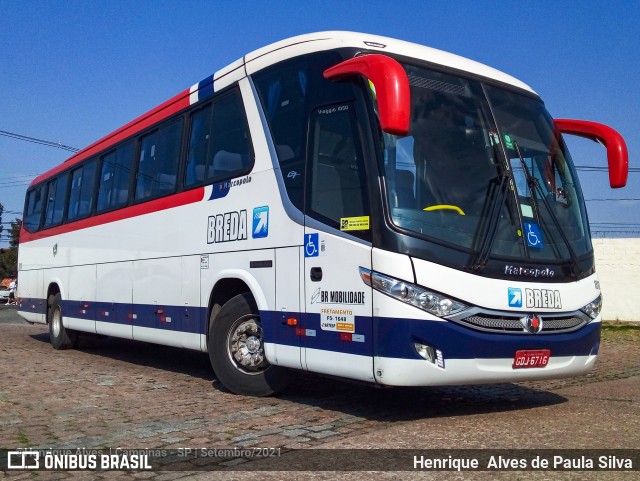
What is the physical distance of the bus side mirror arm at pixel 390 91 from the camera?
5.42m

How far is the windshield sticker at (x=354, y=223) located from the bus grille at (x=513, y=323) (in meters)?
1.11

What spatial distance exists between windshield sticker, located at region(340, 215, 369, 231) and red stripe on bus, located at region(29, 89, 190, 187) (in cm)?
407

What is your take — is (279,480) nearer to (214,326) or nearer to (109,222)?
(214,326)

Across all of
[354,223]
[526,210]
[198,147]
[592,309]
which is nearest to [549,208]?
[526,210]

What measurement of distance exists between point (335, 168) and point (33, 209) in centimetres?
1245

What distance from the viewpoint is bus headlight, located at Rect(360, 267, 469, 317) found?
5809 mm

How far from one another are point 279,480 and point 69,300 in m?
10.2

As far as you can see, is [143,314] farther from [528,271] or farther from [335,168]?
[528,271]

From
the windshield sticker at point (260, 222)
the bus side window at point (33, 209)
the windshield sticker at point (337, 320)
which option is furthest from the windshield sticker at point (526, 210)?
the bus side window at point (33, 209)

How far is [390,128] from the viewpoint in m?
5.42

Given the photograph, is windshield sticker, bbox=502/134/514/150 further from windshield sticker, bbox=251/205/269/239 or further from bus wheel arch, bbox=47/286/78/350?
bus wheel arch, bbox=47/286/78/350

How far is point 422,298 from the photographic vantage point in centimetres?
581

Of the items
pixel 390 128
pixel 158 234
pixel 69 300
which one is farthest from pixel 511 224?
pixel 69 300

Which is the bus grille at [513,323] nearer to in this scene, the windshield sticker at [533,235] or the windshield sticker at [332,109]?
the windshield sticker at [533,235]
